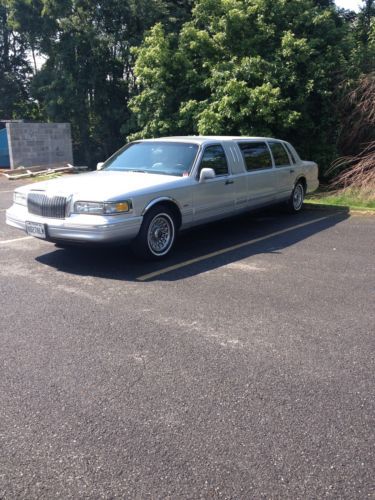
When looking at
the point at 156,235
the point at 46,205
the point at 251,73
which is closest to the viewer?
the point at 46,205

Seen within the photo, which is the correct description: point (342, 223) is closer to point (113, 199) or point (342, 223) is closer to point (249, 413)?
point (113, 199)

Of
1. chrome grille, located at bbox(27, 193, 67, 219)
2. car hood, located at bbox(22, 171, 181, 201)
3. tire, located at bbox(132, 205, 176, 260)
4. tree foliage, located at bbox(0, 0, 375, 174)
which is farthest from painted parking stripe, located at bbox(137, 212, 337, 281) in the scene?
tree foliage, located at bbox(0, 0, 375, 174)

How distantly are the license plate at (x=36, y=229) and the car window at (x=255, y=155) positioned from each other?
3.71 m

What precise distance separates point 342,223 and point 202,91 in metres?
7.77

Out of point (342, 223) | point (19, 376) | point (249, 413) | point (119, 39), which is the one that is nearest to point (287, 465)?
point (249, 413)

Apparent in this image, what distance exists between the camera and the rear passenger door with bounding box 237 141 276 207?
27.4 feet

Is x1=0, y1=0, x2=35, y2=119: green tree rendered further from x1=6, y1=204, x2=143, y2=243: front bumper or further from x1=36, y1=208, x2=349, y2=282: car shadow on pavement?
x1=6, y1=204, x2=143, y2=243: front bumper

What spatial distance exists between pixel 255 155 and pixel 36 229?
417 cm

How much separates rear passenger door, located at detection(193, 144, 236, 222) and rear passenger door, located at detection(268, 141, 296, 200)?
1612 mm

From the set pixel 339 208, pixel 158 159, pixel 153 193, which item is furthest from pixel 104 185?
pixel 339 208

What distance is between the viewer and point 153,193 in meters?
6.33

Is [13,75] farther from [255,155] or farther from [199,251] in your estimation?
[199,251]

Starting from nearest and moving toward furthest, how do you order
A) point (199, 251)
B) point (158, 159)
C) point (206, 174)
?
1. point (206, 174)
2. point (199, 251)
3. point (158, 159)

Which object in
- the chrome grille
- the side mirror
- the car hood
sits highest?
the side mirror
